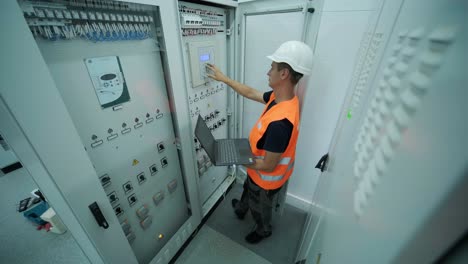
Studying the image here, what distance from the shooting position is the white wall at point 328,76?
1.21 m

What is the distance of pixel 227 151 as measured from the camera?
1400 mm

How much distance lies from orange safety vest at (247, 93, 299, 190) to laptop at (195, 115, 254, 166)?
0.09m

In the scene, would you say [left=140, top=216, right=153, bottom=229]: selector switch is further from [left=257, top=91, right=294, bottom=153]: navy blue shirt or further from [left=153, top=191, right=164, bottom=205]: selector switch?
[left=257, top=91, right=294, bottom=153]: navy blue shirt

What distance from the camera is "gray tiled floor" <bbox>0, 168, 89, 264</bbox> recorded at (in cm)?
166

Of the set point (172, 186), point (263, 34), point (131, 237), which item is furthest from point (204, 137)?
point (263, 34)

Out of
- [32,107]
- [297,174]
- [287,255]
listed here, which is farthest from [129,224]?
[297,174]

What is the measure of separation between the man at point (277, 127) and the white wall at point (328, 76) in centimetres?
30

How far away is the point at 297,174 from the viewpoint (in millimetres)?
1949

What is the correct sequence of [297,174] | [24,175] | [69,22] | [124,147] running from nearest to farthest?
[69,22] < [124,147] < [297,174] < [24,175]

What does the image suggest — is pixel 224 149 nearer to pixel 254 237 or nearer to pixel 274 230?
pixel 254 237

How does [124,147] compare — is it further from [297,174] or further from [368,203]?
[297,174]

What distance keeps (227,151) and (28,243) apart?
2.25m

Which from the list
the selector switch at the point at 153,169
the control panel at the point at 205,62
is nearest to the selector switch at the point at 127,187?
the selector switch at the point at 153,169

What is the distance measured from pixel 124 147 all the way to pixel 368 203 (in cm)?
109
